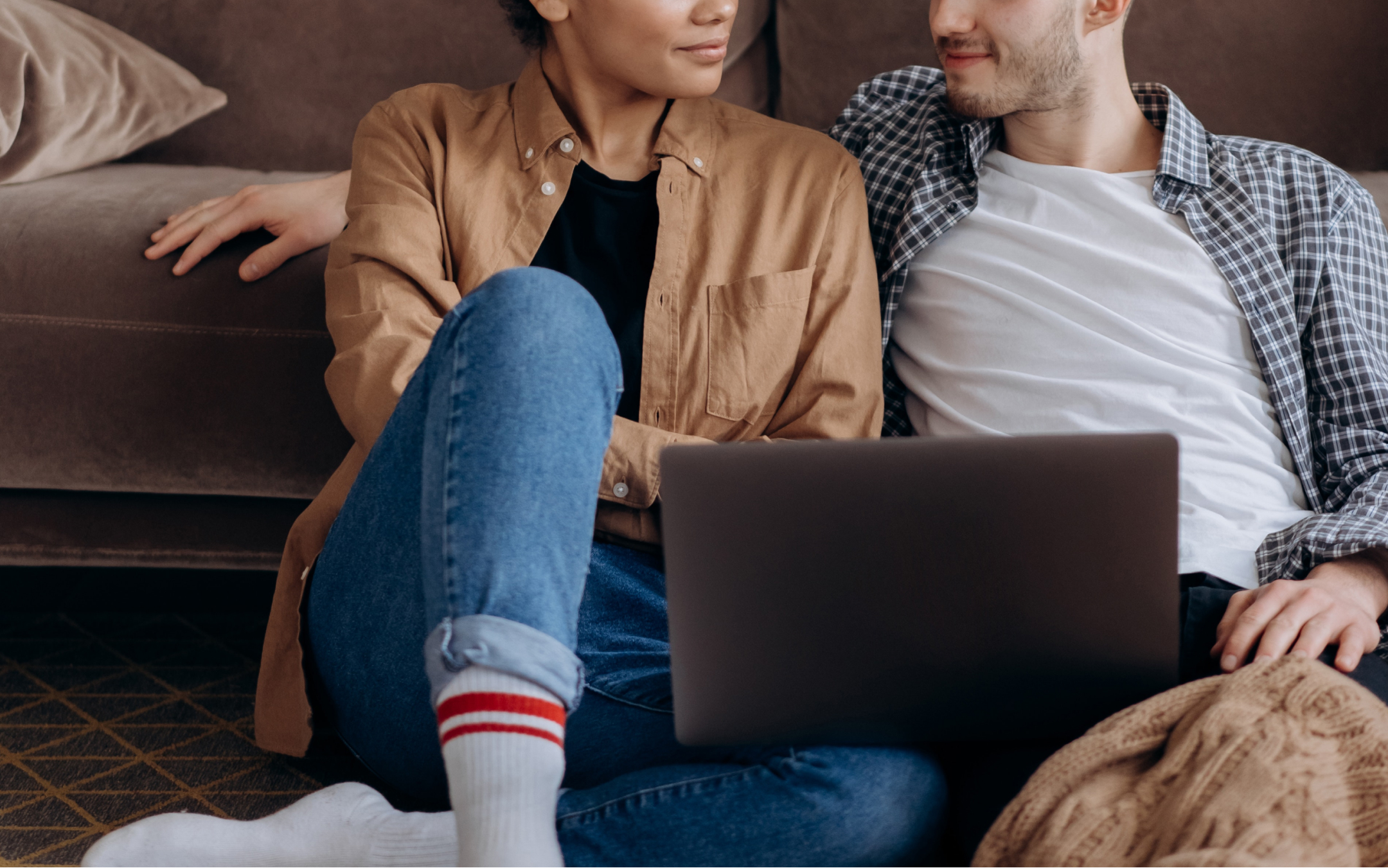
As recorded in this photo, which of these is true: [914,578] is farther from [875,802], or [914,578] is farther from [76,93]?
[76,93]

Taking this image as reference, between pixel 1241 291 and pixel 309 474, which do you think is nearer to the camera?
pixel 1241 291

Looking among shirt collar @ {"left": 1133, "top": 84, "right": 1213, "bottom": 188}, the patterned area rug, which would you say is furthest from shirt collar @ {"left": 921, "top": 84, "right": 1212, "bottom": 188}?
the patterned area rug

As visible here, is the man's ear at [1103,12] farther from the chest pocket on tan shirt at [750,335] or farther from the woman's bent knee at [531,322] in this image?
the woman's bent knee at [531,322]

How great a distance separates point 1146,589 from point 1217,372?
18.3 inches

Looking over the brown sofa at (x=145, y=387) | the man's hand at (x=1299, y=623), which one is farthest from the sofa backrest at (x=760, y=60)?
the man's hand at (x=1299, y=623)

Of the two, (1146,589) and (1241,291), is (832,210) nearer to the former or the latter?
(1241,291)

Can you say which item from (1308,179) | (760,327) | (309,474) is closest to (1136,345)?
(1308,179)

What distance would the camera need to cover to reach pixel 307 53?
1708 millimetres

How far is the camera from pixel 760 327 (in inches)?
42.2

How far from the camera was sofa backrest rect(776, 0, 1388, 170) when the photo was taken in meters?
1.60

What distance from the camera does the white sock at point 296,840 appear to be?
81 cm

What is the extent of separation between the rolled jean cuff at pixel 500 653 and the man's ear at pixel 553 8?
71cm

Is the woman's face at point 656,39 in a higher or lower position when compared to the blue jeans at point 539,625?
higher

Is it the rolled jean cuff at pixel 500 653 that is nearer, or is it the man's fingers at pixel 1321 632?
the rolled jean cuff at pixel 500 653
